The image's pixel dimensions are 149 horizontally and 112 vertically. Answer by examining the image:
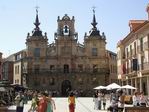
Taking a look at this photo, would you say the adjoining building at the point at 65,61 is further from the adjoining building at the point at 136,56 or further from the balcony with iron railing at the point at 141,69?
the balcony with iron railing at the point at 141,69

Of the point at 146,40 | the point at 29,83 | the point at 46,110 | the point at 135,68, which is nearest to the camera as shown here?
the point at 46,110

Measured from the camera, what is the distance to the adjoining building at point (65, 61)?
75.9 metres

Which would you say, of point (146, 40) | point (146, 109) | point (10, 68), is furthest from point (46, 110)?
point (10, 68)

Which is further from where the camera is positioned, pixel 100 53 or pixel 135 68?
pixel 100 53

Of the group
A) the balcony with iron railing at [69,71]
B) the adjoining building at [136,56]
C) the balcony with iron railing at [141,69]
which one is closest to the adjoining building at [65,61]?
the balcony with iron railing at [69,71]

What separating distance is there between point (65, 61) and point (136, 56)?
30390mm

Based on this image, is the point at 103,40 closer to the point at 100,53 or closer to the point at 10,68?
the point at 100,53

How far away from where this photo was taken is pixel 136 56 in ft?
158

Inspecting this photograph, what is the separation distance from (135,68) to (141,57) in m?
2.65

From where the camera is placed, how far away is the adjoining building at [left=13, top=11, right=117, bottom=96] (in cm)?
7594

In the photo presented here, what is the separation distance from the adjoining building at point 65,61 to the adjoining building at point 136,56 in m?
17.4

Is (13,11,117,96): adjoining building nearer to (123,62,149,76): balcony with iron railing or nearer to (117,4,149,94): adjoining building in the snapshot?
(117,4,149,94): adjoining building

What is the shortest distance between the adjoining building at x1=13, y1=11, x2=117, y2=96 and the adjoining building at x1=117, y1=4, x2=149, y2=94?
17.4 metres

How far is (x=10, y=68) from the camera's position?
9219cm
